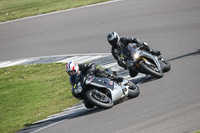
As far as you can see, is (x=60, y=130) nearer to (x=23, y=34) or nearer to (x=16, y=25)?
(x=23, y=34)

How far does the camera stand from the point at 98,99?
8.93m

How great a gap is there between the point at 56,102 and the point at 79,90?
3077 mm

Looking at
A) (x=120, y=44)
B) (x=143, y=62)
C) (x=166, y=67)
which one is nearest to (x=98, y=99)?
(x=143, y=62)

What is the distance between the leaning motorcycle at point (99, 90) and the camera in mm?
8961

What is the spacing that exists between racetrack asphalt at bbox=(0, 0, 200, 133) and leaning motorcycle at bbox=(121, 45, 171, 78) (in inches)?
10.7

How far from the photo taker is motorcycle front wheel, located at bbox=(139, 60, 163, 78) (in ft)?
33.6

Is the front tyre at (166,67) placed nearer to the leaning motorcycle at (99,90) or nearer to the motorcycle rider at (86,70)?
the leaning motorcycle at (99,90)

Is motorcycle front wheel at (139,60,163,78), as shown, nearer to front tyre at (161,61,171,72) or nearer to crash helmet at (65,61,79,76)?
front tyre at (161,61,171,72)

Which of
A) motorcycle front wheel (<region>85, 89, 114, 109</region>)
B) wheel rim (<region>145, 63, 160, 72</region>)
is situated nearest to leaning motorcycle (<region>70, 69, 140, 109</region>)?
motorcycle front wheel (<region>85, 89, 114, 109</region>)

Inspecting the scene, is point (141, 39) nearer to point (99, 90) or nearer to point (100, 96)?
point (99, 90)

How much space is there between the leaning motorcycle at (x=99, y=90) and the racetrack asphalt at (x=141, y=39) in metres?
0.19

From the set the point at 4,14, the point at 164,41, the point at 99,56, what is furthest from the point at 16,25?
the point at 164,41

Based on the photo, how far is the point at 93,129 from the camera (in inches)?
307

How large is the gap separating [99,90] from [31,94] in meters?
4.69
